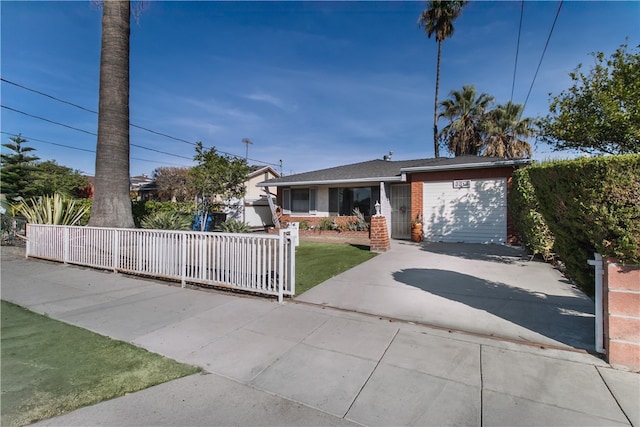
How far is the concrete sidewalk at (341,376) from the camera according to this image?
217 cm

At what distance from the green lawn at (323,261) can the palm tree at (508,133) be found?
528 inches

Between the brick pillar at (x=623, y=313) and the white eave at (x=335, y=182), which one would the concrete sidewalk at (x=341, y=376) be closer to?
the brick pillar at (x=623, y=313)

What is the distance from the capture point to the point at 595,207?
2.78 m

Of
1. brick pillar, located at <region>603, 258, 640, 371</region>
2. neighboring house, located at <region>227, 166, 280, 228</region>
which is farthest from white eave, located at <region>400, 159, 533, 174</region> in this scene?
neighboring house, located at <region>227, 166, 280, 228</region>

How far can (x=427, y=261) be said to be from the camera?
8.21 m

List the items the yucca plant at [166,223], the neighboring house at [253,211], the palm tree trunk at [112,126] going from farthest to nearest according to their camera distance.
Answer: the neighboring house at [253,211]
the yucca plant at [166,223]
the palm tree trunk at [112,126]

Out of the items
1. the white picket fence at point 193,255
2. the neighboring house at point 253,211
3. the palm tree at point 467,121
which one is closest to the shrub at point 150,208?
the neighboring house at point 253,211

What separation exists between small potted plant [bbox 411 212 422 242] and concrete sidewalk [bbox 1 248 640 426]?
9.30 m

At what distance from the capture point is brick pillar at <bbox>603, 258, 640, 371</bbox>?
2730 mm

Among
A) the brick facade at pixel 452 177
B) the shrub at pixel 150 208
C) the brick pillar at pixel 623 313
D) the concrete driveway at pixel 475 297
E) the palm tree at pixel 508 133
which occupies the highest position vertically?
the palm tree at pixel 508 133

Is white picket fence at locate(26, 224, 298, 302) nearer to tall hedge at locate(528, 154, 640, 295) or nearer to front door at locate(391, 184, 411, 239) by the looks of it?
tall hedge at locate(528, 154, 640, 295)

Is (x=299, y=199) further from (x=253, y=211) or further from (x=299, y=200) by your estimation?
(x=253, y=211)

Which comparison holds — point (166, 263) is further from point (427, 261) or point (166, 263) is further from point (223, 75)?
point (223, 75)

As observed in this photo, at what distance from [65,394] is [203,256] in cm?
330
